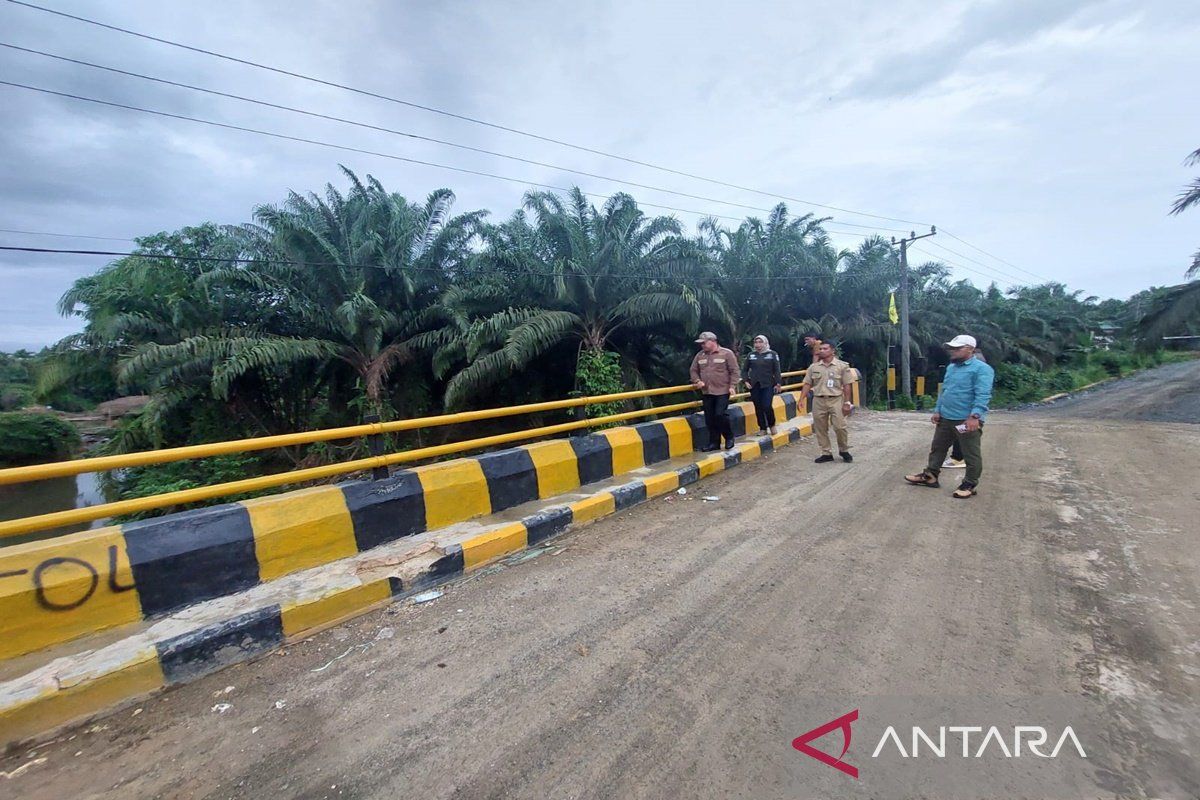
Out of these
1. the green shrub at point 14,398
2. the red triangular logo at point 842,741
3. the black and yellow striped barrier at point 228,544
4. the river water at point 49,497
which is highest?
the green shrub at point 14,398

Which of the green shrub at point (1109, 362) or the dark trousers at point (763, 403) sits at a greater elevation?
the dark trousers at point (763, 403)

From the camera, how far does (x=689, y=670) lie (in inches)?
101

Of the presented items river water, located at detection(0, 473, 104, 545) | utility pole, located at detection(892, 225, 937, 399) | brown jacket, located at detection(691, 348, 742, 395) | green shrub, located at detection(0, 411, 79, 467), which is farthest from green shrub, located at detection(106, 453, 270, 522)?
utility pole, located at detection(892, 225, 937, 399)

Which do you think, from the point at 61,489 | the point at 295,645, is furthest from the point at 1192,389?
the point at 61,489

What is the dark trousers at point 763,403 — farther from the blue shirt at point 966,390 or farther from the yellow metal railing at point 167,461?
the yellow metal railing at point 167,461

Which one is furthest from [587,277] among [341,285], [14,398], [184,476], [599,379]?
[14,398]

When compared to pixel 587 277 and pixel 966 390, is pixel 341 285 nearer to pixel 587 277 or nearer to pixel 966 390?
pixel 587 277

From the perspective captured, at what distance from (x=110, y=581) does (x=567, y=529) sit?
111 inches

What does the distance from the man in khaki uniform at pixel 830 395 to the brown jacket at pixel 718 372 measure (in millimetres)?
1047

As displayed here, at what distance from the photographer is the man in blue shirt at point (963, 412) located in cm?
513

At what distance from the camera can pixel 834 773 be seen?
195 centimetres

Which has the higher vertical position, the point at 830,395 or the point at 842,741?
the point at 830,395

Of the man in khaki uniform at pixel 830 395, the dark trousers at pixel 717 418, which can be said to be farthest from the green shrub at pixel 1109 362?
the dark trousers at pixel 717 418

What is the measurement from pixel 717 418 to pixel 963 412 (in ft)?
8.22
